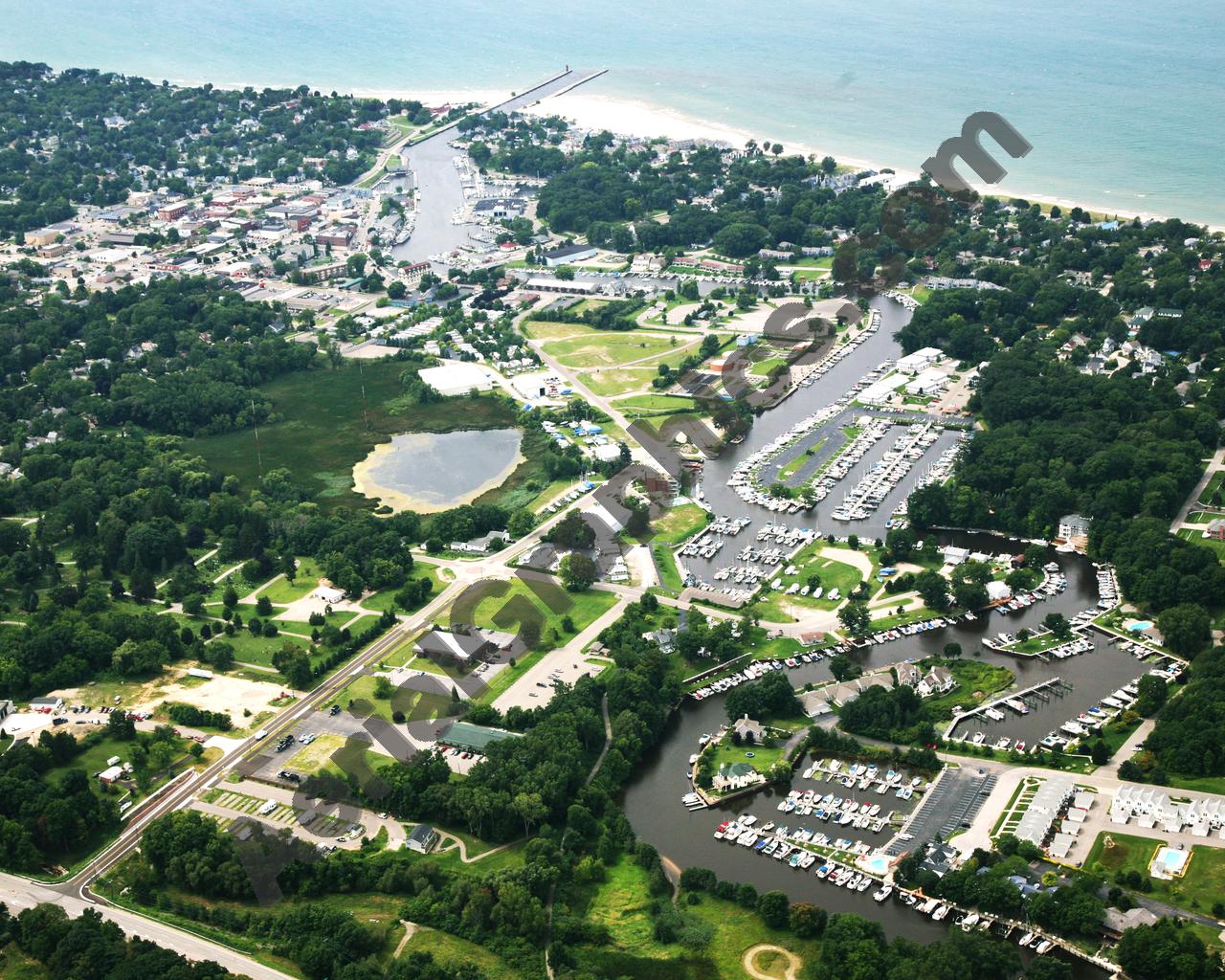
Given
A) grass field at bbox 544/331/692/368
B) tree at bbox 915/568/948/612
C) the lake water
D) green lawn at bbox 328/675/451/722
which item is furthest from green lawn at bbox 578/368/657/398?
green lawn at bbox 328/675/451/722

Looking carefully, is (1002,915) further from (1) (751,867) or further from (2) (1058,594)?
(2) (1058,594)

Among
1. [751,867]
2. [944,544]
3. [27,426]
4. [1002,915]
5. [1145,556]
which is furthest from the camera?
[27,426]

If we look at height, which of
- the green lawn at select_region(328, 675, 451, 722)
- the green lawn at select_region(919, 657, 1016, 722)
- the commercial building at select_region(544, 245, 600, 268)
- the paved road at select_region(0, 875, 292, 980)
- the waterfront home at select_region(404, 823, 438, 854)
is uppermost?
the commercial building at select_region(544, 245, 600, 268)

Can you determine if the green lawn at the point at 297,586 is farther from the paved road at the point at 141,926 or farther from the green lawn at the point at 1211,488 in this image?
the green lawn at the point at 1211,488

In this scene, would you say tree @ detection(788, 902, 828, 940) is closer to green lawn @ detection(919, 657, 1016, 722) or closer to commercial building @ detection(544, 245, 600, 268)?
green lawn @ detection(919, 657, 1016, 722)

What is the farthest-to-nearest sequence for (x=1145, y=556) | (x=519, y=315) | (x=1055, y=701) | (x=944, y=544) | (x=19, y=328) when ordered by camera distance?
(x=519, y=315)
(x=19, y=328)
(x=944, y=544)
(x=1145, y=556)
(x=1055, y=701)

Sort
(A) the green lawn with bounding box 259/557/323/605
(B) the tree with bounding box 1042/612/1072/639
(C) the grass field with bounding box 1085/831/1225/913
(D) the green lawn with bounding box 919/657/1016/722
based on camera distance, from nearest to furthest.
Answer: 1. (C) the grass field with bounding box 1085/831/1225/913
2. (D) the green lawn with bounding box 919/657/1016/722
3. (B) the tree with bounding box 1042/612/1072/639
4. (A) the green lawn with bounding box 259/557/323/605

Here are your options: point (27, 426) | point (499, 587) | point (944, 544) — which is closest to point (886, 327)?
point (944, 544)
